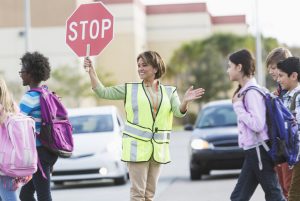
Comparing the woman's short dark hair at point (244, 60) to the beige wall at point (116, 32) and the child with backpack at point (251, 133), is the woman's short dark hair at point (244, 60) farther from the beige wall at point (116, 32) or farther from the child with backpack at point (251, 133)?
the beige wall at point (116, 32)

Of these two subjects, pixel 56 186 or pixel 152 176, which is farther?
pixel 56 186

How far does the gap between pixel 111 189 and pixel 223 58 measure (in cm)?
6863

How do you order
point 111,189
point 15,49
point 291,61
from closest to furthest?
point 291,61, point 111,189, point 15,49

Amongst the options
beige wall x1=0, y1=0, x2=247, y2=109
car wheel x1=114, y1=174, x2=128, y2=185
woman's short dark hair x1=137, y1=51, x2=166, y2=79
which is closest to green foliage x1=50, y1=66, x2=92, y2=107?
beige wall x1=0, y1=0, x2=247, y2=109

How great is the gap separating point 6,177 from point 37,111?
0.94 m

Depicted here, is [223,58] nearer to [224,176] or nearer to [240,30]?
[240,30]

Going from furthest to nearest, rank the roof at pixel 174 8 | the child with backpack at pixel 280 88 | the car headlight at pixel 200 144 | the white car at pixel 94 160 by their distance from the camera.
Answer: the roof at pixel 174 8, the car headlight at pixel 200 144, the white car at pixel 94 160, the child with backpack at pixel 280 88

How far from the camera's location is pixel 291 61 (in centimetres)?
925

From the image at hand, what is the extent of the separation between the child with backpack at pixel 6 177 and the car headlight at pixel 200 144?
33.2 feet

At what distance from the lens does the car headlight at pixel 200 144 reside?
18484 millimetres

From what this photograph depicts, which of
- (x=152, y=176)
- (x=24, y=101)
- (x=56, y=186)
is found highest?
(x=24, y=101)

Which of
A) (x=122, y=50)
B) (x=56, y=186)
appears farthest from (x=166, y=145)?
(x=122, y=50)

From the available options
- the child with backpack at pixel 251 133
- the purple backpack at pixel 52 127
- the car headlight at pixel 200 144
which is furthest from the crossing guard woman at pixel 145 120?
the car headlight at pixel 200 144

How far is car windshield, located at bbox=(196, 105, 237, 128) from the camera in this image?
1939 cm
